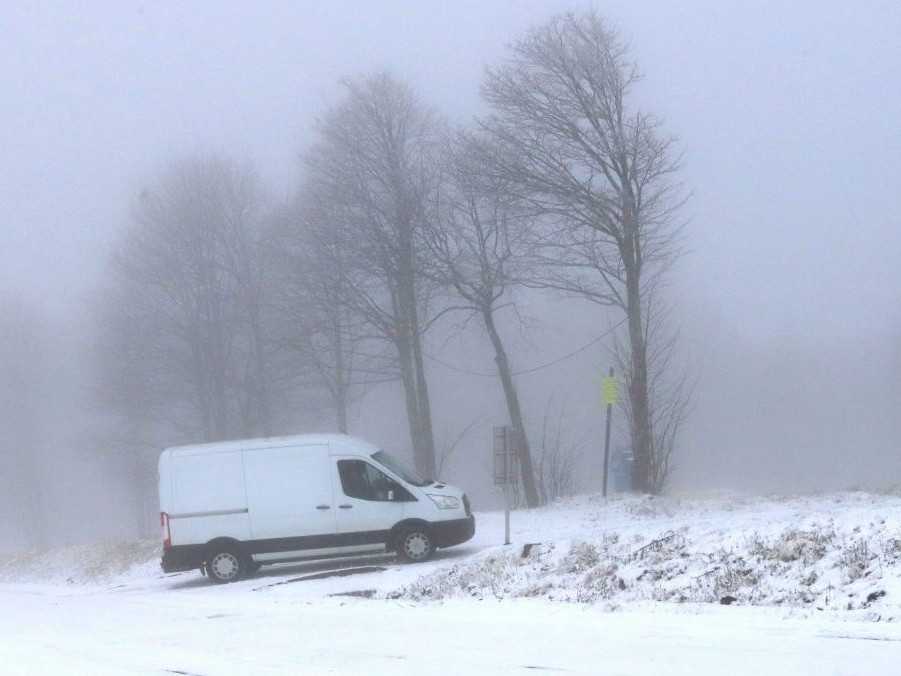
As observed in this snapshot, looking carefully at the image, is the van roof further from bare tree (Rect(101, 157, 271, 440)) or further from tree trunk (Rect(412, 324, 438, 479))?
bare tree (Rect(101, 157, 271, 440))

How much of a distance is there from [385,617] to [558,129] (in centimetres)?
1621

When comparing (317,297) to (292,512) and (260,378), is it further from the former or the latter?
(292,512)

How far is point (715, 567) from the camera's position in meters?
12.4

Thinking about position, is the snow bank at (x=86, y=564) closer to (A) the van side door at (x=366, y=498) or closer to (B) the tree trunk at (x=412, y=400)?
(A) the van side door at (x=366, y=498)

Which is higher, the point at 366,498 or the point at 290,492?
the point at 290,492

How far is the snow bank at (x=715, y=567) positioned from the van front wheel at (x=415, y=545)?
1608 mm

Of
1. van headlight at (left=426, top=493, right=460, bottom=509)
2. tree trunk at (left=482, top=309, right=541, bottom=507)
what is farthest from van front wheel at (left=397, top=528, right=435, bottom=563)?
tree trunk at (left=482, top=309, right=541, bottom=507)

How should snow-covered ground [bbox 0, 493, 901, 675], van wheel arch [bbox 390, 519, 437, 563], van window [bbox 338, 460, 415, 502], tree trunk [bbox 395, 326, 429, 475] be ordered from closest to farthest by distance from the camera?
snow-covered ground [bbox 0, 493, 901, 675], van wheel arch [bbox 390, 519, 437, 563], van window [bbox 338, 460, 415, 502], tree trunk [bbox 395, 326, 429, 475]

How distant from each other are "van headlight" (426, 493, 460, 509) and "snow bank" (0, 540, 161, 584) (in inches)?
283

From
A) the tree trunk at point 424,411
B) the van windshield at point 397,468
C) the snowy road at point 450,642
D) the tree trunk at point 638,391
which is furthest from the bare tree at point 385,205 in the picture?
the snowy road at point 450,642

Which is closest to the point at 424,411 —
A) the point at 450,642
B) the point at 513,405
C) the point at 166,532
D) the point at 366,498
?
the point at 513,405

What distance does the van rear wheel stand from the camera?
1919cm

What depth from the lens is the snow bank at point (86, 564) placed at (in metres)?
24.6

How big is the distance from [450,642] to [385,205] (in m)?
20.6
